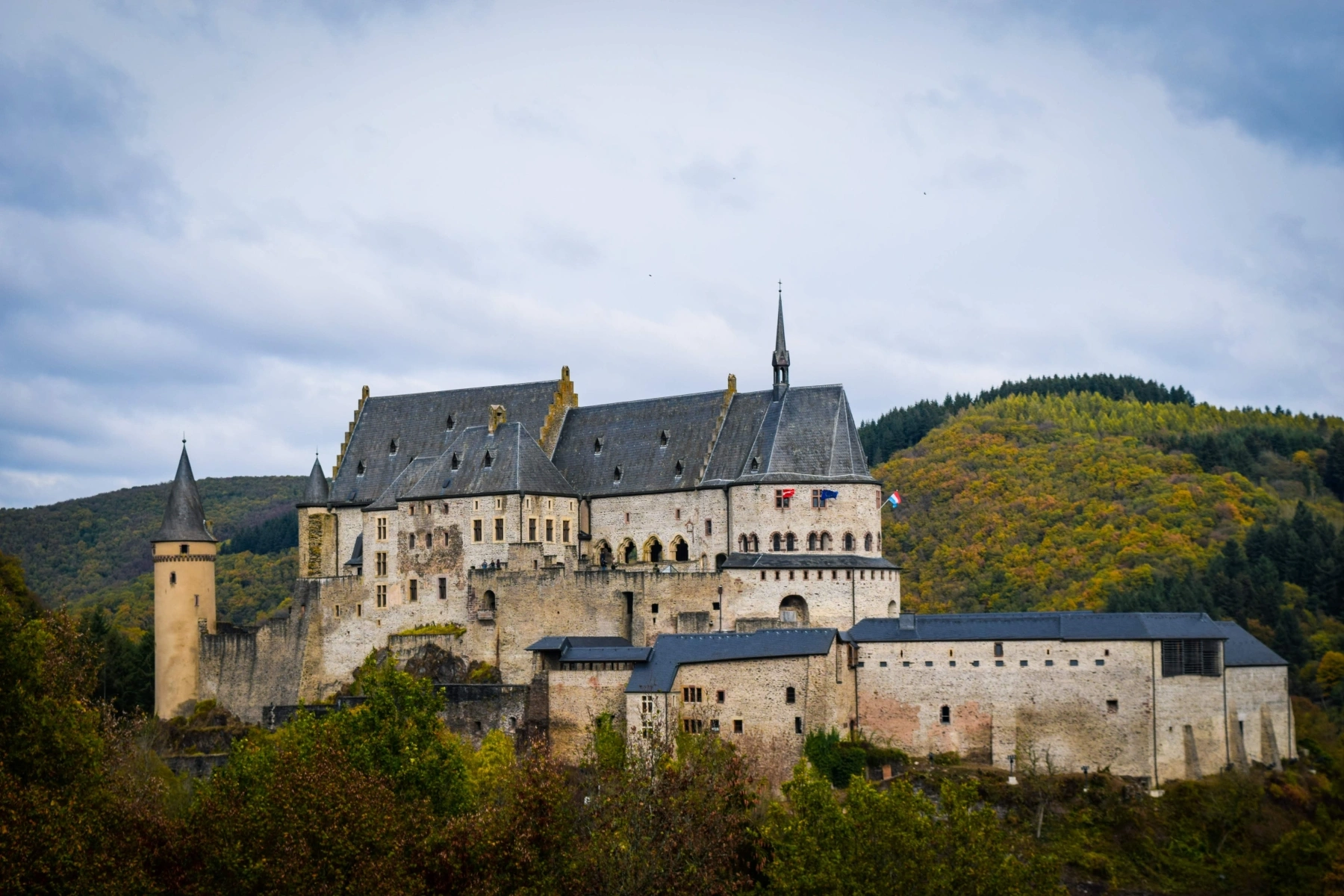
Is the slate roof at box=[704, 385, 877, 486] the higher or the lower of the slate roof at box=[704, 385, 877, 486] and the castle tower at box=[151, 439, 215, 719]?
the higher

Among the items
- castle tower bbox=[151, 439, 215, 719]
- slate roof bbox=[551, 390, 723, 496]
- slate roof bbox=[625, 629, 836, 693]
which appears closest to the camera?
slate roof bbox=[625, 629, 836, 693]

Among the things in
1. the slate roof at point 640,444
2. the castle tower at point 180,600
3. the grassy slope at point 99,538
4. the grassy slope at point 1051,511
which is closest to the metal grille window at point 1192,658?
the slate roof at point 640,444

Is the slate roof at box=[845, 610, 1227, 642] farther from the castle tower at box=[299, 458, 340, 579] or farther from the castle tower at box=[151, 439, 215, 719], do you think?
the castle tower at box=[151, 439, 215, 719]

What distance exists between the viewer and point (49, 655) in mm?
43219

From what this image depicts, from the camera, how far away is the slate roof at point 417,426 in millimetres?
81000

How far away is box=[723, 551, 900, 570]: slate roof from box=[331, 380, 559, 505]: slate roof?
15231 mm

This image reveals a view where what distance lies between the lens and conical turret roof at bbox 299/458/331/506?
81125 millimetres

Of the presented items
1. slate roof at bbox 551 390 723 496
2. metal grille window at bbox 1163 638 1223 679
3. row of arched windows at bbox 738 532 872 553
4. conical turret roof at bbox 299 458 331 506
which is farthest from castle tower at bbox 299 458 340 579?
metal grille window at bbox 1163 638 1223 679

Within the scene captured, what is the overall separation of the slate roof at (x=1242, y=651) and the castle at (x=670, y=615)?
131 mm

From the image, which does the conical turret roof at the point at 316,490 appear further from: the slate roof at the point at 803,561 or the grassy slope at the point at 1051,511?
the grassy slope at the point at 1051,511

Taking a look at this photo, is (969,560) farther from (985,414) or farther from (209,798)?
(209,798)

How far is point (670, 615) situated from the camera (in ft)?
224

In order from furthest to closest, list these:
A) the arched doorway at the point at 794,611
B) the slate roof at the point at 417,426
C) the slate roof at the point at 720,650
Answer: the slate roof at the point at 417,426 → the arched doorway at the point at 794,611 → the slate roof at the point at 720,650

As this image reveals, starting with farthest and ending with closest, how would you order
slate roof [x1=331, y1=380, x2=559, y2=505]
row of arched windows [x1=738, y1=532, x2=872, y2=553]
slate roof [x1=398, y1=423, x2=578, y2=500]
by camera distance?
slate roof [x1=331, y1=380, x2=559, y2=505], slate roof [x1=398, y1=423, x2=578, y2=500], row of arched windows [x1=738, y1=532, x2=872, y2=553]
